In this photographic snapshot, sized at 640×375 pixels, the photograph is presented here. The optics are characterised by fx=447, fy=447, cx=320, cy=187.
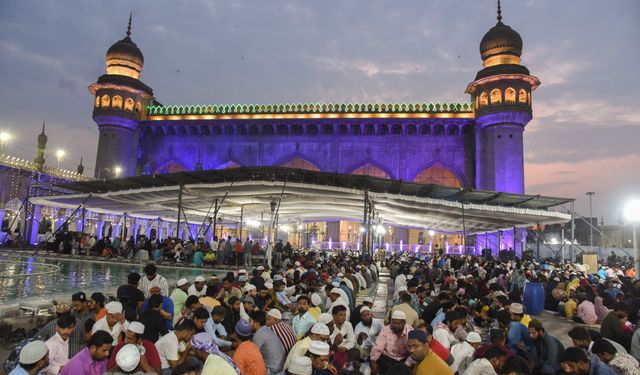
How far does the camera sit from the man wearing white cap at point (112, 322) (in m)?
5.39

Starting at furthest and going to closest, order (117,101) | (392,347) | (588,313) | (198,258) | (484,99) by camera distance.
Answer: (117,101)
(484,99)
(198,258)
(588,313)
(392,347)

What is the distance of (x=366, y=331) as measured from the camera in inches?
261

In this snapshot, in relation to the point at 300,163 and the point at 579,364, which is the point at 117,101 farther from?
the point at 579,364

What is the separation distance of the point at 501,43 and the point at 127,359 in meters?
39.1

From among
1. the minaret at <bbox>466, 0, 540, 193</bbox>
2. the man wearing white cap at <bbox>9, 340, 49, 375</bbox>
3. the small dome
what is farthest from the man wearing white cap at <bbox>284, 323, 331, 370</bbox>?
the small dome

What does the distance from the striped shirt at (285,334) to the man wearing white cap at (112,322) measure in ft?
6.12

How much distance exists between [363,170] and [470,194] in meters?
18.0

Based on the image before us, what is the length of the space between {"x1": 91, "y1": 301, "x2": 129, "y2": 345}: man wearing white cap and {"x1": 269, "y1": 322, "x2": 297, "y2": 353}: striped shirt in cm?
186

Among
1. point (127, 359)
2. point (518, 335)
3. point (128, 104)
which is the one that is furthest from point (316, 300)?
point (128, 104)

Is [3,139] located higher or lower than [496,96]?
lower

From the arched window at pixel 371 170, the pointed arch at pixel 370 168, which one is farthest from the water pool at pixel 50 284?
the arched window at pixel 371 170

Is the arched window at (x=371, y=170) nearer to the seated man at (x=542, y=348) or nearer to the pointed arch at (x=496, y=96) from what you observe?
the pointed arch at (x=496, y=96)

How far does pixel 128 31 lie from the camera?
143 feet

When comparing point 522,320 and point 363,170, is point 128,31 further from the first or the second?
point 522,320
